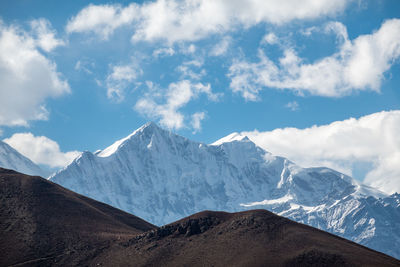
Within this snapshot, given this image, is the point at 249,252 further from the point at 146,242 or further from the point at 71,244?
the point at 71,244

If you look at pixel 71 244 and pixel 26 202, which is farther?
pixel 26 202

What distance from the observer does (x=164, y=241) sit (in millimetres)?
140375

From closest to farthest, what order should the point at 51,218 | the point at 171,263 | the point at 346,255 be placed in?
1. the point at 346,255
2. the point at 171,263
3. the point at 51,218

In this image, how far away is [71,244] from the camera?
14650cm

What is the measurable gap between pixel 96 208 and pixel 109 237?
32543 mm

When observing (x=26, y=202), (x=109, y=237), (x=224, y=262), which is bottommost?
(x=224, y=262)

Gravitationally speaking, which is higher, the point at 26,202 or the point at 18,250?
the point at 26,202

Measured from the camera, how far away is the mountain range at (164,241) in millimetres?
124938

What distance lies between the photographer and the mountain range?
124938mm

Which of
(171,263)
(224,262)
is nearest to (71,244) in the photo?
(171,263)

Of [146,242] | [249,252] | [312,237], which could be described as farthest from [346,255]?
[146,242]

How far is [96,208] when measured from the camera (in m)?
181

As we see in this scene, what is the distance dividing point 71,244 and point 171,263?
3106 cm

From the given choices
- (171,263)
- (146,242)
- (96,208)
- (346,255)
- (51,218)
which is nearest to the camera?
(346,255)
